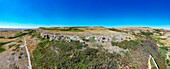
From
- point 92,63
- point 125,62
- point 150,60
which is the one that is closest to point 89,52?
point 92,63

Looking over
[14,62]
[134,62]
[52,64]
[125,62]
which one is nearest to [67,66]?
Answer: [52,64]

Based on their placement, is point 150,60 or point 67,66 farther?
point 150,60

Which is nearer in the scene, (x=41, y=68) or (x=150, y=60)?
(x=41, y=68)

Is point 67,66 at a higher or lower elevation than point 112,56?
lower

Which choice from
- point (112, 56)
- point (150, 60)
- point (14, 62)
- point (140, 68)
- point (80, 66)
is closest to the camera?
point (80, 66)

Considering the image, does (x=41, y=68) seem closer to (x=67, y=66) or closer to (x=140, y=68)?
(x=67, y=66)

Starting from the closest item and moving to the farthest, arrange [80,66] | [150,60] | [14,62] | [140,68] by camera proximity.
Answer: [80,66], [140,68], [150,60], [14,62]

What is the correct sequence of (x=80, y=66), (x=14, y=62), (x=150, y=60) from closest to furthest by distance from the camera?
(x=80, y=66) → (x=150, y=60) → (x=14, y=62)

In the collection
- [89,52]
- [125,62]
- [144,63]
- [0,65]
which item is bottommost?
[0,65]

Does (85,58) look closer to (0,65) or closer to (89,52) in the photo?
(89,52)
